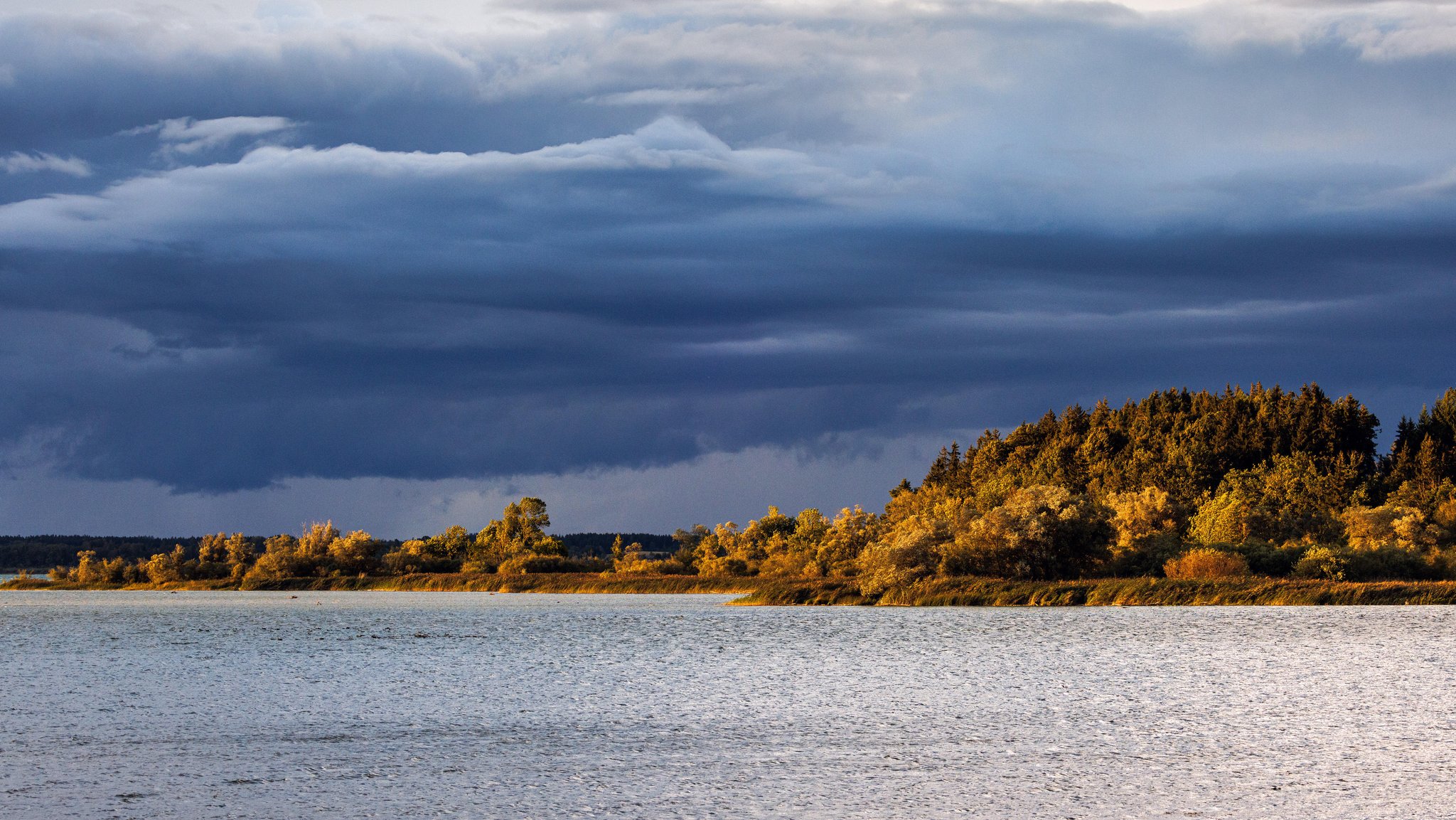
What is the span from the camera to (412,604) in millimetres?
101375

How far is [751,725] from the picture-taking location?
25.4m

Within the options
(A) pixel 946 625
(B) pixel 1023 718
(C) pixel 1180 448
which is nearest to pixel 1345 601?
(A) pixel 946 625

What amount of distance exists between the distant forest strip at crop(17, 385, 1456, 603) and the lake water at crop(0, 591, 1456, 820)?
23.3 meters

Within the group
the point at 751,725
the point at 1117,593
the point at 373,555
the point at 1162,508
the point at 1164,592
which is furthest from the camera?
the point at 373,555

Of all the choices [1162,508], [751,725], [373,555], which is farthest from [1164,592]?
[373,555]

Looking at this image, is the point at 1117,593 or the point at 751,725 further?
the point at 1117,593

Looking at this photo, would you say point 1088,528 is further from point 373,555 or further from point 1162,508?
point 373,555

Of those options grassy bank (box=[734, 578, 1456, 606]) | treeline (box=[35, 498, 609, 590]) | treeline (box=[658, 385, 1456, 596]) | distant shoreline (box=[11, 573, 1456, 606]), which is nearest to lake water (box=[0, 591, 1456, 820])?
grassy bank (box=[734, 578, 1456, 606])

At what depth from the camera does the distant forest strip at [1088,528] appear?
7925cm

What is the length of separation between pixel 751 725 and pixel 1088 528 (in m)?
56.5

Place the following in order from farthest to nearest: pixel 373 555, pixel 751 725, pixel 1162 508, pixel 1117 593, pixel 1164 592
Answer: pixel 373 555
pixel 1162 508
pixel 1164 592
pixel 1117 593
pixel 751 725

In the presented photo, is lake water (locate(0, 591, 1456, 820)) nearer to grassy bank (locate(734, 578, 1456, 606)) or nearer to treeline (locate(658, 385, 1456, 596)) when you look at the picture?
grassy bank (locate(734, 578, 1456, 606))

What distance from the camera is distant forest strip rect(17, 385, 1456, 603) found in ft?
260

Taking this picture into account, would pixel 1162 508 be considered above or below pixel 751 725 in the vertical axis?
above
